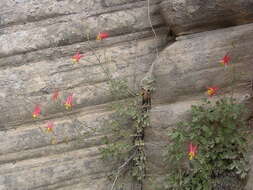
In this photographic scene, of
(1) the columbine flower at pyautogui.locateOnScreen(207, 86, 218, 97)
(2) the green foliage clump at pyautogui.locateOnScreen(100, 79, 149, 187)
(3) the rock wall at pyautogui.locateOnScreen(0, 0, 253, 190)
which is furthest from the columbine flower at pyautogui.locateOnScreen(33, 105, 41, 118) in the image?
(1) the columbine flower at pyautogui.locateOnScreen(207, 86, 218, 97)

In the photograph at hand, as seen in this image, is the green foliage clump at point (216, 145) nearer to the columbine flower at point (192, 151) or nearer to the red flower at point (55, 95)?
the columbine flower at point (192, 151)

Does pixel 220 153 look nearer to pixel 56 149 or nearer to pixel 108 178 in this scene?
pixel 108 178

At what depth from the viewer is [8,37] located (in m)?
3.08

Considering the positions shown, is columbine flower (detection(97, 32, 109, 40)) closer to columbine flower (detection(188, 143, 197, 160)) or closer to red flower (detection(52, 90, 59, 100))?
red flower (detection(52, 90, 59, 100))

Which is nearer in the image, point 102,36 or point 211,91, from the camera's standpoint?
point 211,91

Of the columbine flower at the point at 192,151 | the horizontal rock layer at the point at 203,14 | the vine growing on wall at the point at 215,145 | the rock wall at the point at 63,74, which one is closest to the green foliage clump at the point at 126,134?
the rock wall at the point at 63,74

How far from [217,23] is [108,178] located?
4.27 ft

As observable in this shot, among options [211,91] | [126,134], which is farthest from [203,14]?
[126,134]

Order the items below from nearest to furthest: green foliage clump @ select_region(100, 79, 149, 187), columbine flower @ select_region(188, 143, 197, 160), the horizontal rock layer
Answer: columbine flower @ select_region(188, 143, 197, 160) → the horizontal rock layer → green foliage clump @ select_region(100, 79, 149, 187)

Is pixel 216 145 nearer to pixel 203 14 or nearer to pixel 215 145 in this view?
pixel 215 145

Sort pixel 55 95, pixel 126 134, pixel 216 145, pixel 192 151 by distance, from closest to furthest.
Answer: pixel 192 151 < pixel 216 145 < pixel 55 95 < pixel 126 134

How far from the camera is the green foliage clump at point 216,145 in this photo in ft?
8.50

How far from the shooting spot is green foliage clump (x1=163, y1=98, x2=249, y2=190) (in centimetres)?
259

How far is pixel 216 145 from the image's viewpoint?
264cm
